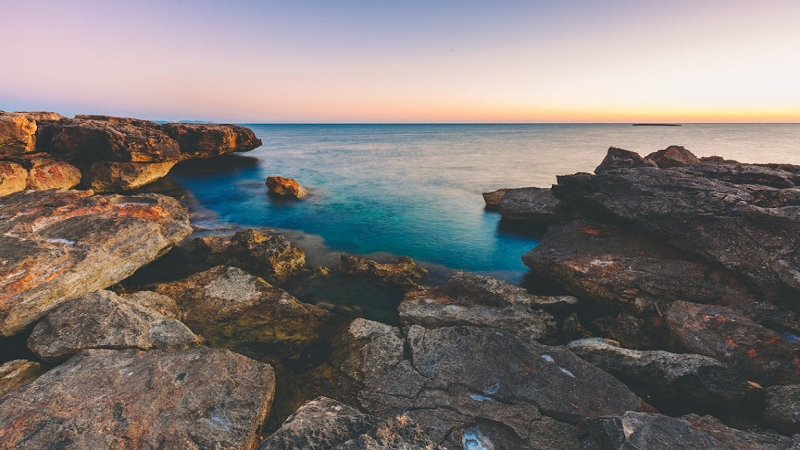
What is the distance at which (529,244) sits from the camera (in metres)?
14.6

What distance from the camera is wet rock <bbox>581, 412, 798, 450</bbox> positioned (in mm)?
3398

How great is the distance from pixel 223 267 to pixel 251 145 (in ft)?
85.7

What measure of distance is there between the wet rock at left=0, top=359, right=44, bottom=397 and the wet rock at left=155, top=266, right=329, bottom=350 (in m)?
2.33

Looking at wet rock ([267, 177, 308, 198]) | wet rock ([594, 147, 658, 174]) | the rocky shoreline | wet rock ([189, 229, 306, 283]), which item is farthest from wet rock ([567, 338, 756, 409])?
wet rock ([267, 177, 308, 198])

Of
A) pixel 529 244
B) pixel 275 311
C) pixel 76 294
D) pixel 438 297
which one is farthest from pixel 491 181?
pixel 76 294

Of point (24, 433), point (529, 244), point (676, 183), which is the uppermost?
point (676, 183)

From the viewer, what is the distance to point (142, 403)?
434 centimetres

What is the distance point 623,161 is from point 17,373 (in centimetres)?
1785

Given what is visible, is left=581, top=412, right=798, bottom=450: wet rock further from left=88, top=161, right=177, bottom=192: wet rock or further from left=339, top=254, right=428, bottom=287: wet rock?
left=88, top=161, right=177, bottom=192: wet rock

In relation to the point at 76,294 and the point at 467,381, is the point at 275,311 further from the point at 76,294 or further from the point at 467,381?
the point at 467,381

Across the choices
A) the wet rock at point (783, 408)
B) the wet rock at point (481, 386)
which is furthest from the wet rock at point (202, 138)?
the wet rock at point (783, 408)

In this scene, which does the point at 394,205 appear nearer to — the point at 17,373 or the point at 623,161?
the point at 623,161

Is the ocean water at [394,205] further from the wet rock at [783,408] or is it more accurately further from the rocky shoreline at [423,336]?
the wet rock at [783,408]

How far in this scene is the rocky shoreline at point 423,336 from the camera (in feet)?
13.5
